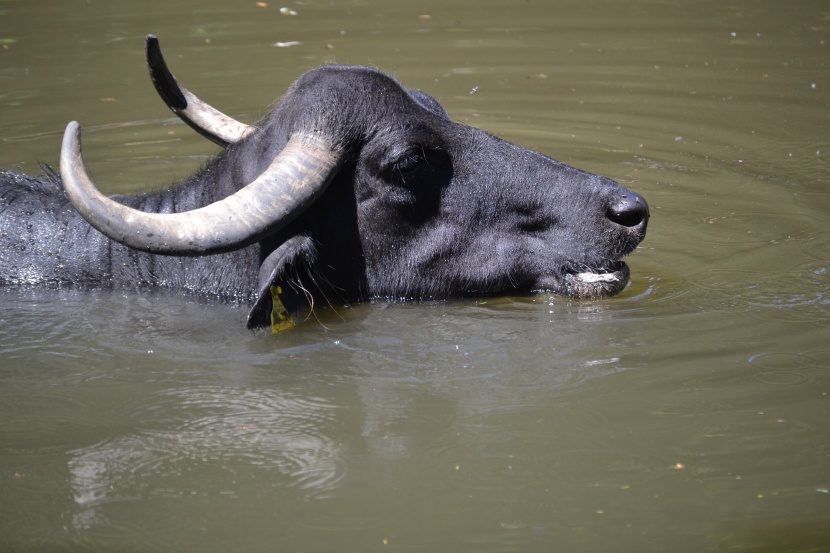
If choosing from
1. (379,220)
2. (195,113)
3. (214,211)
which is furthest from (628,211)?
(195,113)

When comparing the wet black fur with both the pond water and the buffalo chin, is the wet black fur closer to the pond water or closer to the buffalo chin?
the buffalo chin

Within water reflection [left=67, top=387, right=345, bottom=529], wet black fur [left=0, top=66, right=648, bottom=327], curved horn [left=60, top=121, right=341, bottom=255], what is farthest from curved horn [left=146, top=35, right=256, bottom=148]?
water reflection [left=67, top=387, right=345, bottom=529]

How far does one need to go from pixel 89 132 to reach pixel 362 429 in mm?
6837

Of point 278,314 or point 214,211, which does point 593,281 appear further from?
point 214,211

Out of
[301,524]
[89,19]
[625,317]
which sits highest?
[89,19]

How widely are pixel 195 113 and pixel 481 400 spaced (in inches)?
116

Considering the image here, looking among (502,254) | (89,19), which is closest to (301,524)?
(502,254)

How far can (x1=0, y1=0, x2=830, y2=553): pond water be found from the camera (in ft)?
13.5

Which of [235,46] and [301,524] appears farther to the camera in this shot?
[235,46]

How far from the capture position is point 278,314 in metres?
5.88

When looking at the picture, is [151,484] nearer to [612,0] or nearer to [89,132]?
[89,132]

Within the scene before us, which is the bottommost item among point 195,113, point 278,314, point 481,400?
point 481,400

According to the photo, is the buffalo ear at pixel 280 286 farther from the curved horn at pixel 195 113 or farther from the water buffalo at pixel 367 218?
the curved horn at pixel 195 113

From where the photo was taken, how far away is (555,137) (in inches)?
400
